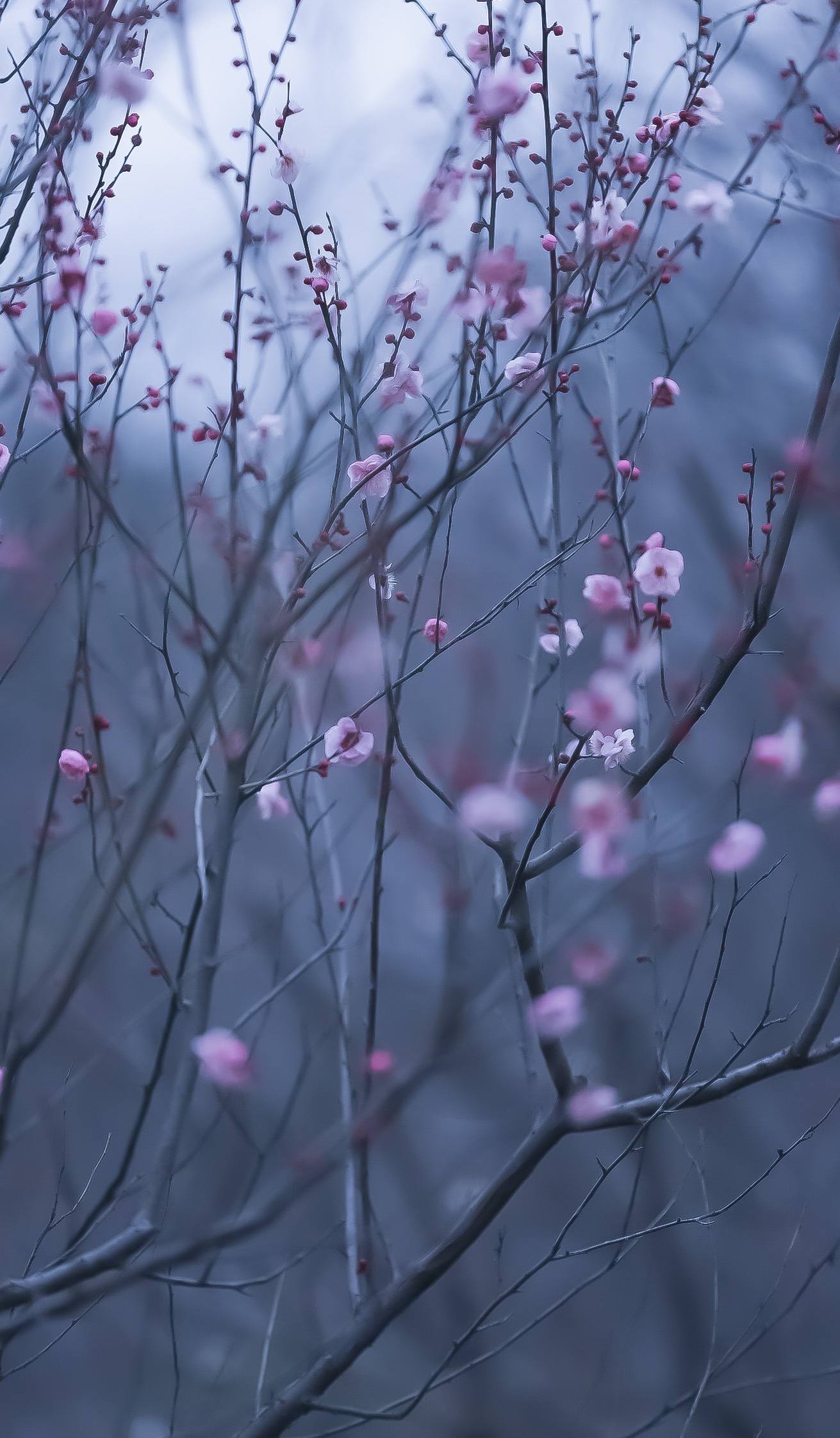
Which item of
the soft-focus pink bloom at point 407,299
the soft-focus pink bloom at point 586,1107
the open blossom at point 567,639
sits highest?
the soft-focus pink bloom at point 407,299

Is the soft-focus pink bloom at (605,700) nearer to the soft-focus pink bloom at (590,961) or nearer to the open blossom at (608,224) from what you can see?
the soft-focus pink bloom at (590,961)

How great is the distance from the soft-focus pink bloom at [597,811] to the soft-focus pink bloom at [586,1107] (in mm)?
515

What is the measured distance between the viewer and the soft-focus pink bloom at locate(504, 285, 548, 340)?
1.93 meters

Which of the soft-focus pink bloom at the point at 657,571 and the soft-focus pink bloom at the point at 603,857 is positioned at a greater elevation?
the soft-focus pink bloom at the point at 657,571

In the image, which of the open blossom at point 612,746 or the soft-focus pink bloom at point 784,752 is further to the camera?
the open blossom at point 612,746

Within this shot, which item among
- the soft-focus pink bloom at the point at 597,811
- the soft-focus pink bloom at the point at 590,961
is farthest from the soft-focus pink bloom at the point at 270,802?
the soft-focus pink bloom at the point at 597,811

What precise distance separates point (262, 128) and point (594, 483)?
290 cm

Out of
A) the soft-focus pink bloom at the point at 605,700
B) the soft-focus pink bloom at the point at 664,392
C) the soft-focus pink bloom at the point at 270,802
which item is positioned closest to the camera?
the soft-focus pink bloom at the point at 605,700

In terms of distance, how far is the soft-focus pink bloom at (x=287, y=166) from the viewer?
1.96 metres

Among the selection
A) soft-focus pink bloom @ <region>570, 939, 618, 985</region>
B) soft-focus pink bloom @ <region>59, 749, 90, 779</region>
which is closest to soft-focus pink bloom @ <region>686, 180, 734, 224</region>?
soft-focus pink bloom @ <region>570, 939, 618, 985</region>

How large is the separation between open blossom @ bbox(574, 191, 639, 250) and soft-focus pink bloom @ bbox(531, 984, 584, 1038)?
1310 mm

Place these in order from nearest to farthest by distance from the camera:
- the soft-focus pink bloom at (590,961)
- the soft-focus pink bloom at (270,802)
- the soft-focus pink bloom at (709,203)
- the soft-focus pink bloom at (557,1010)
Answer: the soft-focus pink bloom at (557,1010) < the soft-focus pink bloom at (590,961) < the soft-focus pink bloom at (709,203) < the soft-focus pink bloom at (270,802)

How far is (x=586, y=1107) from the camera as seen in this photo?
5.71 feet

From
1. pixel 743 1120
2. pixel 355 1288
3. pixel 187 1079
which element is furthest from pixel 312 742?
pixel 743 1120
